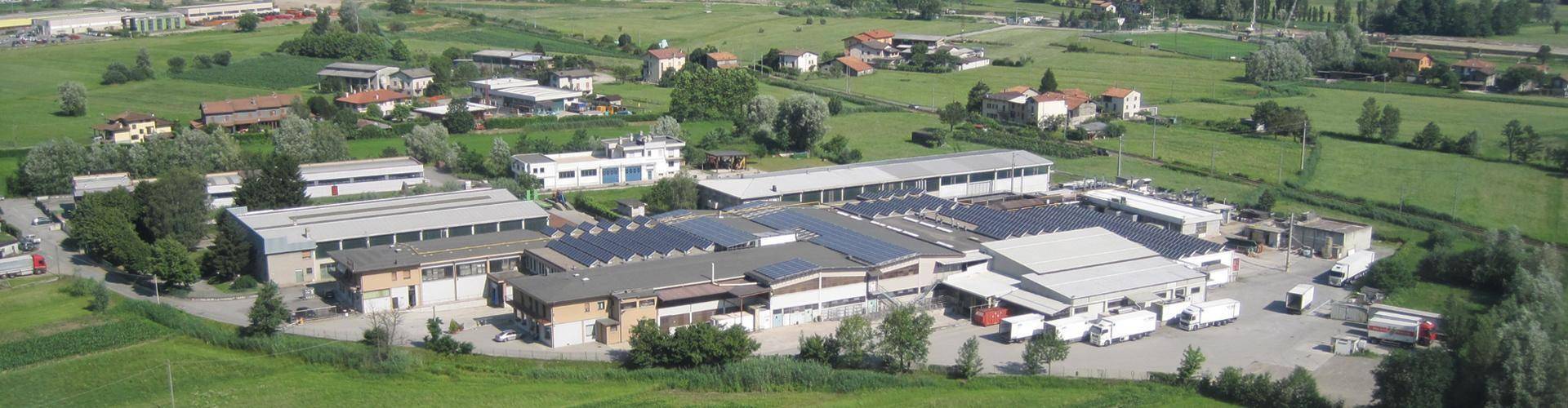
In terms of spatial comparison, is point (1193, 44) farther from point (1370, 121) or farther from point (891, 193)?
point (891, 193)

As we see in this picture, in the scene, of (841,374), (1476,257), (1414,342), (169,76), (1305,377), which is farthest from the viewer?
(169,76)

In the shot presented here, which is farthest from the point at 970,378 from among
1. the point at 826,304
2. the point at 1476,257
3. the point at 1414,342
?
the point at 1476,257

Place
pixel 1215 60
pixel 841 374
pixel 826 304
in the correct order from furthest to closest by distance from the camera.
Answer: pixel 1215 60, pixel 826 304, pixel 841 374

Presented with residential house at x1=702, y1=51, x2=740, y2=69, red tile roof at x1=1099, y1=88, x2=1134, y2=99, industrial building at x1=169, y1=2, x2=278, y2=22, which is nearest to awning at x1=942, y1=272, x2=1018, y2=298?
red tile roof at x1=1099, y1=88, x2=1134, y2=99

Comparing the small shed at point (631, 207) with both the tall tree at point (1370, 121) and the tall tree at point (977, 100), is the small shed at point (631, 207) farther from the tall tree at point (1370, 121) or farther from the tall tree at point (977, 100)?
the tall tree at point (1370, 121)

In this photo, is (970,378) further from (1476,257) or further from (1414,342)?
(1476,257)

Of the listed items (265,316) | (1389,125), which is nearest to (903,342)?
(265,316)

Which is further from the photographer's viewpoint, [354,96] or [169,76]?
[169,76]
